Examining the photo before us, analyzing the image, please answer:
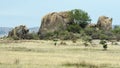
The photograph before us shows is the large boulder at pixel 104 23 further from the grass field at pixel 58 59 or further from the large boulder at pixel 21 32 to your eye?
the grass field at pixel 58 59

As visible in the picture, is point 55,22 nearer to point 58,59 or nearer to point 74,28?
point 74,28


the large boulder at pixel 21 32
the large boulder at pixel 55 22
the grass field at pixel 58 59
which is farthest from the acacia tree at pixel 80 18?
the grass field at pixel 58 59

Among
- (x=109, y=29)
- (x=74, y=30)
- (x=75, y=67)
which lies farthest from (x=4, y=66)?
(x=109, y=29)

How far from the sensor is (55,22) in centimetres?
15188

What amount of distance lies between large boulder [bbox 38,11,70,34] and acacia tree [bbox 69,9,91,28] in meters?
1.87

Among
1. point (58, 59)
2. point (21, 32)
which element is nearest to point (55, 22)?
point (21, 32)

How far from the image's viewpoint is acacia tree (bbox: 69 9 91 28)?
5955 inches

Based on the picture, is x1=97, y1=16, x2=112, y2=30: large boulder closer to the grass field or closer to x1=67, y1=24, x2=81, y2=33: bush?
x1=67, y1=24, x2=81, y2=33: bush

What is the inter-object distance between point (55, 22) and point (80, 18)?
8896 mm

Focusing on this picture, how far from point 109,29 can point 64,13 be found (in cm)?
1716

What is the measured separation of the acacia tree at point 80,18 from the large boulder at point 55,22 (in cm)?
187

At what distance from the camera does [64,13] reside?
155750mm

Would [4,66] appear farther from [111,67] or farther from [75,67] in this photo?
[111,67]

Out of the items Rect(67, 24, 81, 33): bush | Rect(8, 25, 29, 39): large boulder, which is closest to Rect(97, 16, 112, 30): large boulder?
Rect(67, 24, 81, 33): bush
